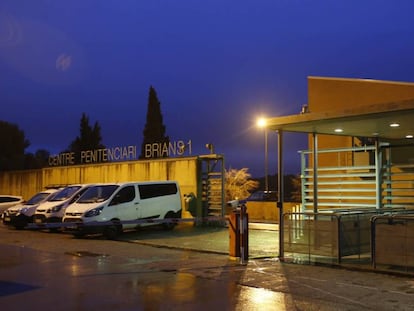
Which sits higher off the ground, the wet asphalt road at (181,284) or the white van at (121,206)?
the white van at (121,206)

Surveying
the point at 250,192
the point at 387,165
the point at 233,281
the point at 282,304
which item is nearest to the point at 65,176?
the point at 250,192

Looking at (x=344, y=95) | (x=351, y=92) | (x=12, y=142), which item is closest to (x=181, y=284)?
(x=351, y=92)

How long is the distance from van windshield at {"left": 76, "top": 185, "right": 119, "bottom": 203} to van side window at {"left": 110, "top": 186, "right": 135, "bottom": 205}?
0.26 m

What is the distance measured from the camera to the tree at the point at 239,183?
38.8 m

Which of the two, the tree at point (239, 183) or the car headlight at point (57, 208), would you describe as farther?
the tree at point (239, 183)

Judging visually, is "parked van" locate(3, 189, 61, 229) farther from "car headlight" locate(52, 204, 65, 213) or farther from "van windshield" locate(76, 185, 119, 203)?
"van windshield" locate(76, 185, 119, 203)

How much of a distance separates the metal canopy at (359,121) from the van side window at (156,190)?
782 centimetres

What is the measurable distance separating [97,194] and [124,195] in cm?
101

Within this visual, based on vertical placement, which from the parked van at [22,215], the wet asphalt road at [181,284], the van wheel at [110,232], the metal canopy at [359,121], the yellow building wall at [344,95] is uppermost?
the yellow building wall at [344,95]

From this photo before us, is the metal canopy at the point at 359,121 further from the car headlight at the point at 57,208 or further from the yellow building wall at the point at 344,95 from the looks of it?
the car headlight at the point at 57,208

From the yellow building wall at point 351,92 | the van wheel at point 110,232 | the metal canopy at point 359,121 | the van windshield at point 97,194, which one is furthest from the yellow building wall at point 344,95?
the van wheel at point 110,232

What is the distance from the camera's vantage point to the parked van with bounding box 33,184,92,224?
67.7ft

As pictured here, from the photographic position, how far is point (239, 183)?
39.8m

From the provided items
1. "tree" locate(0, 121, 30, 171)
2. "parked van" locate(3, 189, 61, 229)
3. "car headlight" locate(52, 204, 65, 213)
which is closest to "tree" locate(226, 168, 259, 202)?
"parked van" locate(3, 189, 61, 229)
